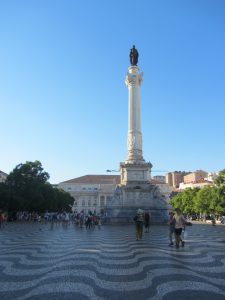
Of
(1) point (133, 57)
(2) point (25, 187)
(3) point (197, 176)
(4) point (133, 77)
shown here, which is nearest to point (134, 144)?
(4) point (133, 77)

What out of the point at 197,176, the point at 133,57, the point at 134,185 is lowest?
the point at 134,185

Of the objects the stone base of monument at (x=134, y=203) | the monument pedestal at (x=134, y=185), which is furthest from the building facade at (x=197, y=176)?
the stone base of monument at (x=134, y=203)

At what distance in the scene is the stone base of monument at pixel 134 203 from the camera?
42.2 metres

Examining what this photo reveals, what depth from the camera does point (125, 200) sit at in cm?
4450

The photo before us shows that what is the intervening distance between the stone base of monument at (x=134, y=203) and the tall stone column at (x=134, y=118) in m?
4.52

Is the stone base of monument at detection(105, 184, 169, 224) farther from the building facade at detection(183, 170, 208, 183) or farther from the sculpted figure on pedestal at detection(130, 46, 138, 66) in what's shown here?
the building facade at detection(183, 170, 208, 183)

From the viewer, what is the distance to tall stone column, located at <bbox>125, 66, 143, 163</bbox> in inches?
1886

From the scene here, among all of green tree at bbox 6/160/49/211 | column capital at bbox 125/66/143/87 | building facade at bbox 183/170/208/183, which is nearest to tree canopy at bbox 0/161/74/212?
green tree at bbox 6/160/49/211

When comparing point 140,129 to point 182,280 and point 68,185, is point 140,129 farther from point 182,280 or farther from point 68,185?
point 68,185

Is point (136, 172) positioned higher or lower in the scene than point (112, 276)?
higher

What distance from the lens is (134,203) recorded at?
44281 mm

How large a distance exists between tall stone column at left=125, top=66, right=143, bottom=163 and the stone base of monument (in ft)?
14.8

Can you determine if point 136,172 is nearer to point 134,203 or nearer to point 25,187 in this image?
point 134,203

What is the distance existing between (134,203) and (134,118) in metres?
12.2
